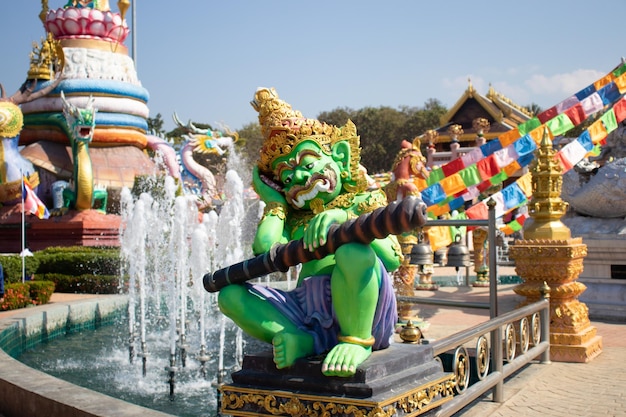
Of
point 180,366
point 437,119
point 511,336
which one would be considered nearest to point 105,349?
point 180,366

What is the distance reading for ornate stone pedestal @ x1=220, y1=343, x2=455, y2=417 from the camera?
2562 millimetres

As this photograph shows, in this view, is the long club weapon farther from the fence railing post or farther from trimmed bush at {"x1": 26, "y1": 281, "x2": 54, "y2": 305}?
trimmed bush at {"x1": 26, "y1": 281, "x2": 54, "y2": 305}

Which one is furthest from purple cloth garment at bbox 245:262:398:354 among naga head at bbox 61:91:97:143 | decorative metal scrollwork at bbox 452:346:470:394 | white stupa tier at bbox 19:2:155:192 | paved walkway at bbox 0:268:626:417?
white stupa tier at bbox 19:2:155:192

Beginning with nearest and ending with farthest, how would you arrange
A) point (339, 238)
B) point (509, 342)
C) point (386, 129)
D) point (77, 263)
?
point (339, 238) → point (509, 342) → point (77, 263) → point (386, 129)

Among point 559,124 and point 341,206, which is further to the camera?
point 559,124

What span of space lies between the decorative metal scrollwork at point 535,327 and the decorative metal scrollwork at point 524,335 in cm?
11

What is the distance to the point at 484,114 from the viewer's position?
38.9m

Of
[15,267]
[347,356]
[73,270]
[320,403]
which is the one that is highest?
[347,356]

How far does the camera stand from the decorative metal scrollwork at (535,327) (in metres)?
5.31

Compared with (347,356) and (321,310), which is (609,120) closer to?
(321,310)

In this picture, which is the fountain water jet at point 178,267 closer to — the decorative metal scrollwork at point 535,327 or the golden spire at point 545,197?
the decorative metal scrollwork at point 535,327

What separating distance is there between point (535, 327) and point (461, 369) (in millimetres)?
2131

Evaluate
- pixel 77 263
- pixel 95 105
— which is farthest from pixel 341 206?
pixel 95 105

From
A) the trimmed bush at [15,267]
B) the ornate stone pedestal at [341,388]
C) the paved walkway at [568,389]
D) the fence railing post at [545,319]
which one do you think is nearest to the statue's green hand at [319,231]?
the ornate stone pedestal at [341,388]
